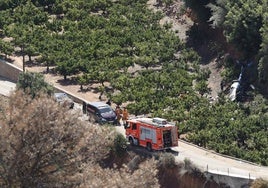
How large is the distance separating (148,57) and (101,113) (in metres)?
14.6

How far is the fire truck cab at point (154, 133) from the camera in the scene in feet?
148

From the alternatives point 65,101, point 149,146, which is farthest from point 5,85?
point 65,101

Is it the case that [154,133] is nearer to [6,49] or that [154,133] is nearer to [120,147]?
[120,147]

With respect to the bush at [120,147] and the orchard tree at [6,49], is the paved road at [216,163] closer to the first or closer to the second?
the bush at [120,147]

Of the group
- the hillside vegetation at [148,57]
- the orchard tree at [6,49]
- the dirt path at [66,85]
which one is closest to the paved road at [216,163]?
the hillside vegetation at [148,57]

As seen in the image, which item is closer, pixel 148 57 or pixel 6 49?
pixel 148 57

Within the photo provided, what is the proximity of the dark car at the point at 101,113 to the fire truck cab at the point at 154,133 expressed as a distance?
13.7ft

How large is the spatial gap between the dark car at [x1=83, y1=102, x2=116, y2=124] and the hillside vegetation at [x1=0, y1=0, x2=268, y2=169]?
3195 millimetres

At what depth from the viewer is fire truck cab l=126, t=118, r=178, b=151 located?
1777 inches

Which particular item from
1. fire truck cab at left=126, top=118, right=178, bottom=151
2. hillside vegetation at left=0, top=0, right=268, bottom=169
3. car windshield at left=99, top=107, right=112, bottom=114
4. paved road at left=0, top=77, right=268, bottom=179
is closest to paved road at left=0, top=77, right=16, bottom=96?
hillside vegetation at left=0, top=0, right=268, bottom=169

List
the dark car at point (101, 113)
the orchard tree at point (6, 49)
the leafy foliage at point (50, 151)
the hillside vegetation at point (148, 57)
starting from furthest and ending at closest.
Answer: the orchard tree at point (6, 49) → the dark car at point (101, 113) → the hillside vegetation at point (148, 57) → the leafy foliage at point (50, 151)

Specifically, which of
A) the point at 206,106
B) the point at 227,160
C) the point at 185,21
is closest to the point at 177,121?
→ the point at 206,106

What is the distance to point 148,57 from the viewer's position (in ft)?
213

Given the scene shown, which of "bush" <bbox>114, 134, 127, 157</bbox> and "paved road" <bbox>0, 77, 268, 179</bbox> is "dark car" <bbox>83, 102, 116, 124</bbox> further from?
"bush" <bbox>114, 134, 127, 157</bbox>
